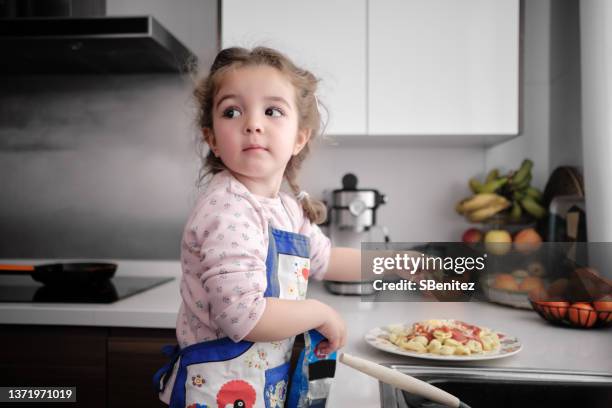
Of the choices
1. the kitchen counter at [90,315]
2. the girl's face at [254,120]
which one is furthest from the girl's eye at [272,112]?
the kitchen counter at [90,315]

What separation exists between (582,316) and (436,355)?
0.48m

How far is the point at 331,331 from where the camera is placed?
0.79 meters

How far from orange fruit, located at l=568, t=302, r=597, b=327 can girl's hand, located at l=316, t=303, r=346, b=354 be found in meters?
0.61

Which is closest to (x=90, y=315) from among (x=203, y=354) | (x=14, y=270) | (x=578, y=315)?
(x=14, y=270)

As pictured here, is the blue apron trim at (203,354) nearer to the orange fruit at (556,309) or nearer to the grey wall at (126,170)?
the orange fruit at (556,309)

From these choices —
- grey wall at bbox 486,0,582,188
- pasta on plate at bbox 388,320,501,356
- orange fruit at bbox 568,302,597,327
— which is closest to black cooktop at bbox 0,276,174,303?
pasta on plate at bbox 388,320,501,356

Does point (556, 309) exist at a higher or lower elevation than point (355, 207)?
lower

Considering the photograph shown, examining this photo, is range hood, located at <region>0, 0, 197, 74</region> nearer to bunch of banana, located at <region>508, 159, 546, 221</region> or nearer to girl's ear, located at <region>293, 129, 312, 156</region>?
girl's ear, located at <region>293, 129, 312, 156</region>

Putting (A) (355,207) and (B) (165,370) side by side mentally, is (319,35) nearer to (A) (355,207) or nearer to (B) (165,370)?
(A) (355,207)

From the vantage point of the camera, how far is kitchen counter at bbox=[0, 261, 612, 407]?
2.82 feet

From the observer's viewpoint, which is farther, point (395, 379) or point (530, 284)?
point (530, 284)

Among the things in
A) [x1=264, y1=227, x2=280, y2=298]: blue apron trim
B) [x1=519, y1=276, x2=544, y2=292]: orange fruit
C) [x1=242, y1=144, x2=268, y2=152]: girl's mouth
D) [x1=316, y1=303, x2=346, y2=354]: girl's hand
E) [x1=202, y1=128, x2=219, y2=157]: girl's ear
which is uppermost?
[x1=202, y1=128, x2=219, y2=157]: girl's ear

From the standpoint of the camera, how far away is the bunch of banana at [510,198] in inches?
68.4

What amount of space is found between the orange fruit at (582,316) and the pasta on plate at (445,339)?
0.25 metres
